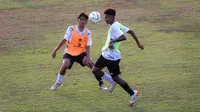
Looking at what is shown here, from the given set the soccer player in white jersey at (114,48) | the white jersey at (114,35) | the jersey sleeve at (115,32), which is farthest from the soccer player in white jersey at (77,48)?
the jersey sleeve at (115,32)

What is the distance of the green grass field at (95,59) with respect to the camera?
25.6 feet

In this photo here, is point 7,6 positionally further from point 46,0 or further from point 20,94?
point 20,94

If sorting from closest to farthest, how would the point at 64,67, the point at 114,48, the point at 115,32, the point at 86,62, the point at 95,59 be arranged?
the point at 115,32, the point at 114,48, the point at 64,67, the point at 86,62, the point at 95,59

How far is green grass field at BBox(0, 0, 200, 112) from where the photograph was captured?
781 cm

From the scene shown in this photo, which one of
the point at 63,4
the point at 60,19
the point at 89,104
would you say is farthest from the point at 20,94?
the point at 63,4

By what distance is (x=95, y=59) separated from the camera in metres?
10.5

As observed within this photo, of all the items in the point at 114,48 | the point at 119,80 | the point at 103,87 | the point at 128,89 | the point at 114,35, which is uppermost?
the point at 114,35

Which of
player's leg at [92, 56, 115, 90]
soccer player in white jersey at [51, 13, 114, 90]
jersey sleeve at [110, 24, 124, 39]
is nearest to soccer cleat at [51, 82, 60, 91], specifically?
soccer player in white jersey at [51, 13, 114, 90]

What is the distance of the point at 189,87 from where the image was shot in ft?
27.9

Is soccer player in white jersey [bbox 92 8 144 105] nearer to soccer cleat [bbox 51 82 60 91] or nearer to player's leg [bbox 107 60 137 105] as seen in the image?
player's leg [bbox 107 60 137 105]

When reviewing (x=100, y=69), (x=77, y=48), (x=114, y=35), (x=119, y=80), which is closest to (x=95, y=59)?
(x=77, y=48)

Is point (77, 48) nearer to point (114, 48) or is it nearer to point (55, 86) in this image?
point (55, 86)

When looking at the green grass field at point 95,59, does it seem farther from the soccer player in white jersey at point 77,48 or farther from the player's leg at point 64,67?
the soccer player in white jersey at point 77,48

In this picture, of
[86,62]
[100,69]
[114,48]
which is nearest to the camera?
[114,48]
